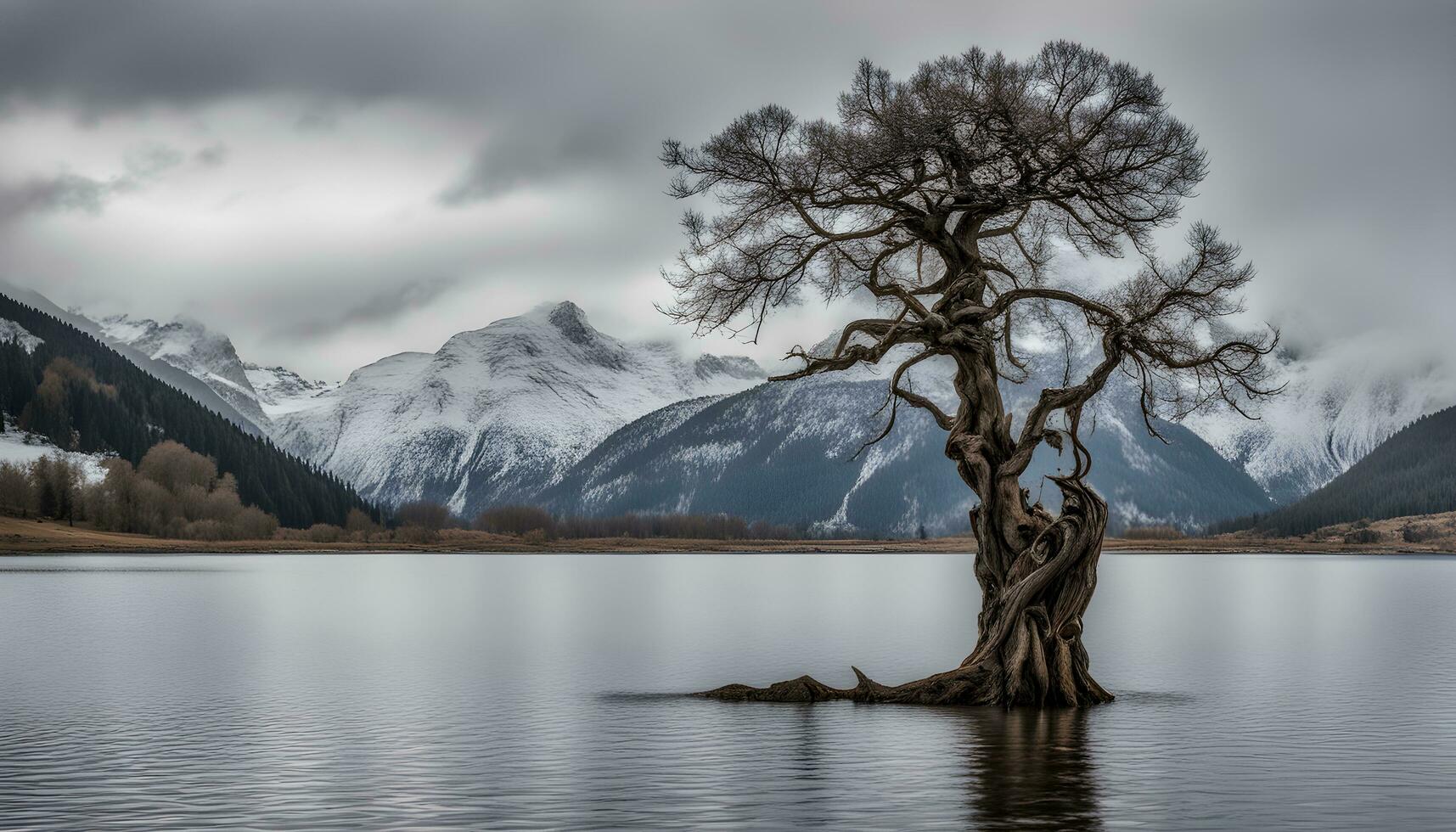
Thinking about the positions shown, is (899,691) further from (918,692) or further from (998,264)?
(998,264)

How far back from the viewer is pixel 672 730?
86.3 ft

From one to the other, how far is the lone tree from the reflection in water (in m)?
1.53

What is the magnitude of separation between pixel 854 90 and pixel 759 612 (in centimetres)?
4819

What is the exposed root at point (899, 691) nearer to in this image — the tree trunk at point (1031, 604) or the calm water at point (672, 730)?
the tree trunk at point (1031, 604)

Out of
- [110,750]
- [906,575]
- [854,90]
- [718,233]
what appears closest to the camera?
[110,750]

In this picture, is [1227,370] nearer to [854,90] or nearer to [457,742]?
[854,90]

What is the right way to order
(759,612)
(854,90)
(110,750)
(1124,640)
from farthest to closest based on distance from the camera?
(759,612), (1124,640), (854,90), (110,750)

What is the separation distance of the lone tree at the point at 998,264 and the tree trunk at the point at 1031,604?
0.04m

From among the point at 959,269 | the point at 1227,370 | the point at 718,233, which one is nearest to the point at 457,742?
the point at 718,233

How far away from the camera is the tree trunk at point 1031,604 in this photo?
87.1ft

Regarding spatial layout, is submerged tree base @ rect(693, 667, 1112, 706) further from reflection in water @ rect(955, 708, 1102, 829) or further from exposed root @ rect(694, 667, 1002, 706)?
reflection in water @ rect(955, 708, 1102, 829)

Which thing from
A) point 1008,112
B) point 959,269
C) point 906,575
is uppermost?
point 1008,112

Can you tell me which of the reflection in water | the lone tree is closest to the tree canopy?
the lone tree

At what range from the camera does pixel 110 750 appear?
79.3 feet
